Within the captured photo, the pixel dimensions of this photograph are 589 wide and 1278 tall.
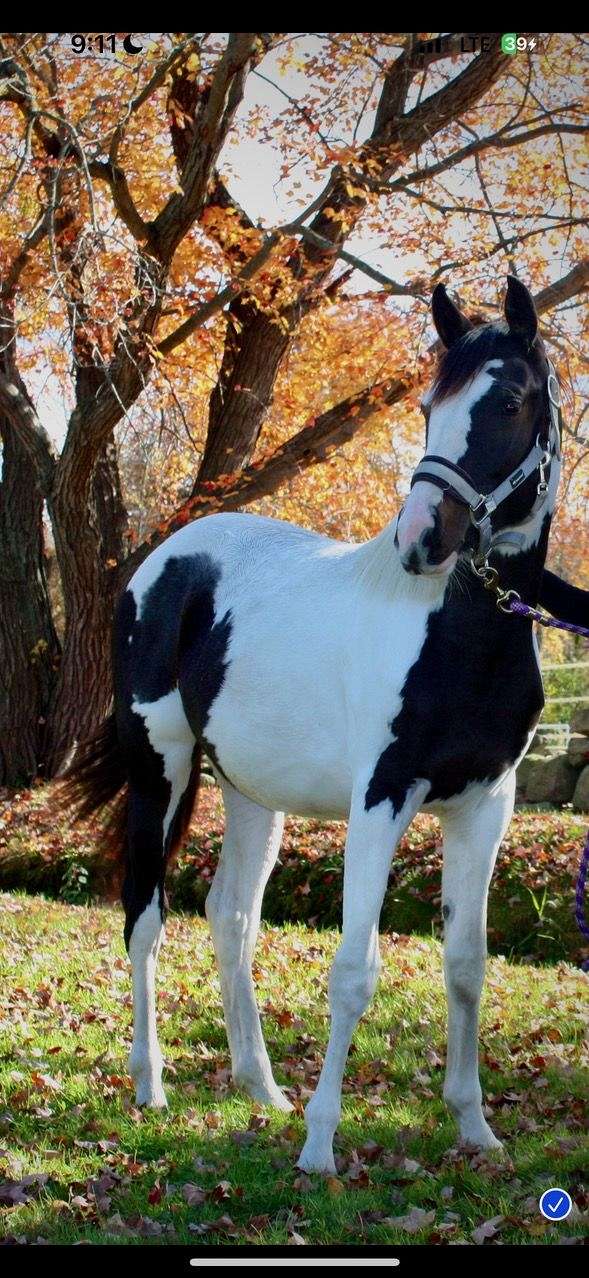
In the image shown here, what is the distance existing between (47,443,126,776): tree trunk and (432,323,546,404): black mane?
7.28 meters

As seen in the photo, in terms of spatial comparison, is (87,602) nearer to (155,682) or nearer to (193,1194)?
(155,682)

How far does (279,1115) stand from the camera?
403cm

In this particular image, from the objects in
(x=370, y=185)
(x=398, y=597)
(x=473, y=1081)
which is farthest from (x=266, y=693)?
(x=370, y=185)

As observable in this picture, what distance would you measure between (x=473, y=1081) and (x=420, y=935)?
3.96 m

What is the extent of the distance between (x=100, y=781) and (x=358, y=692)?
1753 mm

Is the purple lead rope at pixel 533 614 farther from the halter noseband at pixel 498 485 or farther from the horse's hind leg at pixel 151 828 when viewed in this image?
the horse's hind leg at pixel 151 828

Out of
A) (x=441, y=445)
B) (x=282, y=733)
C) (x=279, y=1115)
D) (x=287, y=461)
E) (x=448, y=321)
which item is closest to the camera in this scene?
(x=441, y=445)

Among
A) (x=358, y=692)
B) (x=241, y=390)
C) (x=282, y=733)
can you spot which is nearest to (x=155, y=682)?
(x=282, y=733)

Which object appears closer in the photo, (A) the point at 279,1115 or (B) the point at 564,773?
(A) the point at 279,1115

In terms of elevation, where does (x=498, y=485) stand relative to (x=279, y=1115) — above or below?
above

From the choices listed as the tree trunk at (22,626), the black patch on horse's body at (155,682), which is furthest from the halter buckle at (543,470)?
the tree trunk at (22,626)

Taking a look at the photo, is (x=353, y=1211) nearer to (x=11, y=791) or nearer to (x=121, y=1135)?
(x=121, y=1135)

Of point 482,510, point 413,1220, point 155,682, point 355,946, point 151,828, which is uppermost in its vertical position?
point 482,510
